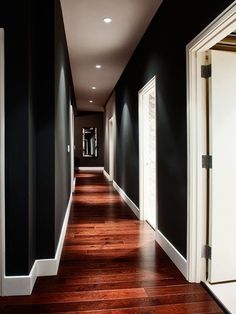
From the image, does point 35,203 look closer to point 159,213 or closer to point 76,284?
point 76,284

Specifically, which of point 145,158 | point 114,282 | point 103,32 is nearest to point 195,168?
point 114,282

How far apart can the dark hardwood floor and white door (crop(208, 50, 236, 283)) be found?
14.4 inches

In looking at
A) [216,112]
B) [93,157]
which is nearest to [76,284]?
[216,112]

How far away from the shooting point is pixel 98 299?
2.07 m

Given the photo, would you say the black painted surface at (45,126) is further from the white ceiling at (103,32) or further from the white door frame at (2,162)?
the white ceiling at (103,32)

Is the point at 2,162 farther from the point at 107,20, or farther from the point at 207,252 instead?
the point at 107,20

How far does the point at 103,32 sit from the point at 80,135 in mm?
9150

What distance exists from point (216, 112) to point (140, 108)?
211 cm

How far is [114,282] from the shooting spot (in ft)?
7.64

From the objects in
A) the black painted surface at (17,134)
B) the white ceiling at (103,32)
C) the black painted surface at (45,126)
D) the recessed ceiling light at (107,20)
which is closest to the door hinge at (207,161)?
the black painted surface at (45,126)

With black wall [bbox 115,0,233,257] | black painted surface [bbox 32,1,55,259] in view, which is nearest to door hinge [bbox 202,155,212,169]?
black wall [bbox 115,0,233,257]

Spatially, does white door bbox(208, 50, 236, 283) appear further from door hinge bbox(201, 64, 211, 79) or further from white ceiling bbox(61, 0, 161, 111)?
white ceiling bbox(61, 0, 161, 111)

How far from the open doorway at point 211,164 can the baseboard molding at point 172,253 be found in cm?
14

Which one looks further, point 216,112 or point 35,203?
point 35,203
